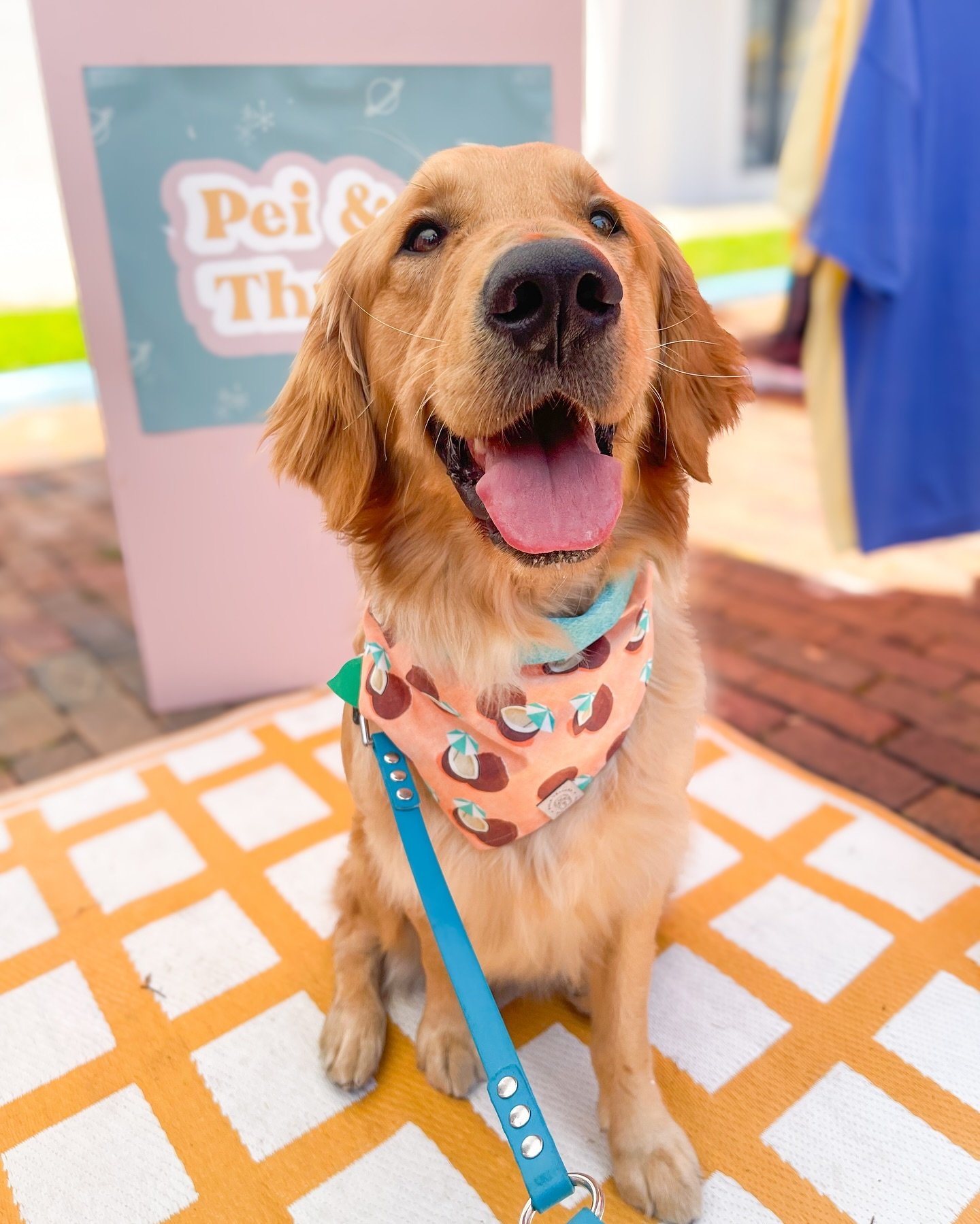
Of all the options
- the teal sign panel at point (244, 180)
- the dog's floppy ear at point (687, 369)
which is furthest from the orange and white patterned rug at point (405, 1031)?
the teal sign panel at point (244, 180)

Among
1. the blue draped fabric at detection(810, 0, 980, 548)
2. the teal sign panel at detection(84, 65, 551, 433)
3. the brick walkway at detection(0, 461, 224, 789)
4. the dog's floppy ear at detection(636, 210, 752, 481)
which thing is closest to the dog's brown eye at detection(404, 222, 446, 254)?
the dog's floppy ear at detection(636, 210, 752, 481)

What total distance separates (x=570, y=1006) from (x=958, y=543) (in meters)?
3.16

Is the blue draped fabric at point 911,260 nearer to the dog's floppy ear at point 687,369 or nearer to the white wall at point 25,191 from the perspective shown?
the dog's floppy ear at point 687,369

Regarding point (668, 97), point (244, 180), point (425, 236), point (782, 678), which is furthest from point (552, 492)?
point (668, 97)

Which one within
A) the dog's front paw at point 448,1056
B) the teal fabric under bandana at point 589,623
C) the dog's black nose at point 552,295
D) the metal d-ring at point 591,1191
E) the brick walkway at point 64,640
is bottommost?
the brick walkway at point 64,640

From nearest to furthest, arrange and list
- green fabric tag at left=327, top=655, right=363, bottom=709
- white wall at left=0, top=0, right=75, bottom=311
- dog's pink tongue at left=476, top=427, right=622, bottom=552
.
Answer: dog's pink tongue at left=476, top=427, right=622, bottom=552, green fabric tag at left=327, top=655, right=363, bottom=709, white wall at left=0, top=0, right=75, bottom=311

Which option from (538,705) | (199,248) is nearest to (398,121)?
(199,248)

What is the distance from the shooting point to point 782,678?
3117mm

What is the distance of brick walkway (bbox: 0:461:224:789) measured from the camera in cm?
295

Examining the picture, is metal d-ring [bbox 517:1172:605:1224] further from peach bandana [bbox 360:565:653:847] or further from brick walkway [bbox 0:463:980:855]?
brick walkway [bbox 0:463:980:855]

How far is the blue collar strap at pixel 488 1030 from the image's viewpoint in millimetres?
1229

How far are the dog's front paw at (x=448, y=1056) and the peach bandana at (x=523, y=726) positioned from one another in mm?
446

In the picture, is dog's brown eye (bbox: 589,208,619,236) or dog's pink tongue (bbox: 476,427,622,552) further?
dog's brown eye (bbox: 589,208,619,236)

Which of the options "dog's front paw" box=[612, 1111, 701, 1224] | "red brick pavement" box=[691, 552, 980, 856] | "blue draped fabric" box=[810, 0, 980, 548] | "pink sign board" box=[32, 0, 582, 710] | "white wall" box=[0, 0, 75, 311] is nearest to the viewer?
"dog's front paw" box=[612, 1111, 701, 1224]
